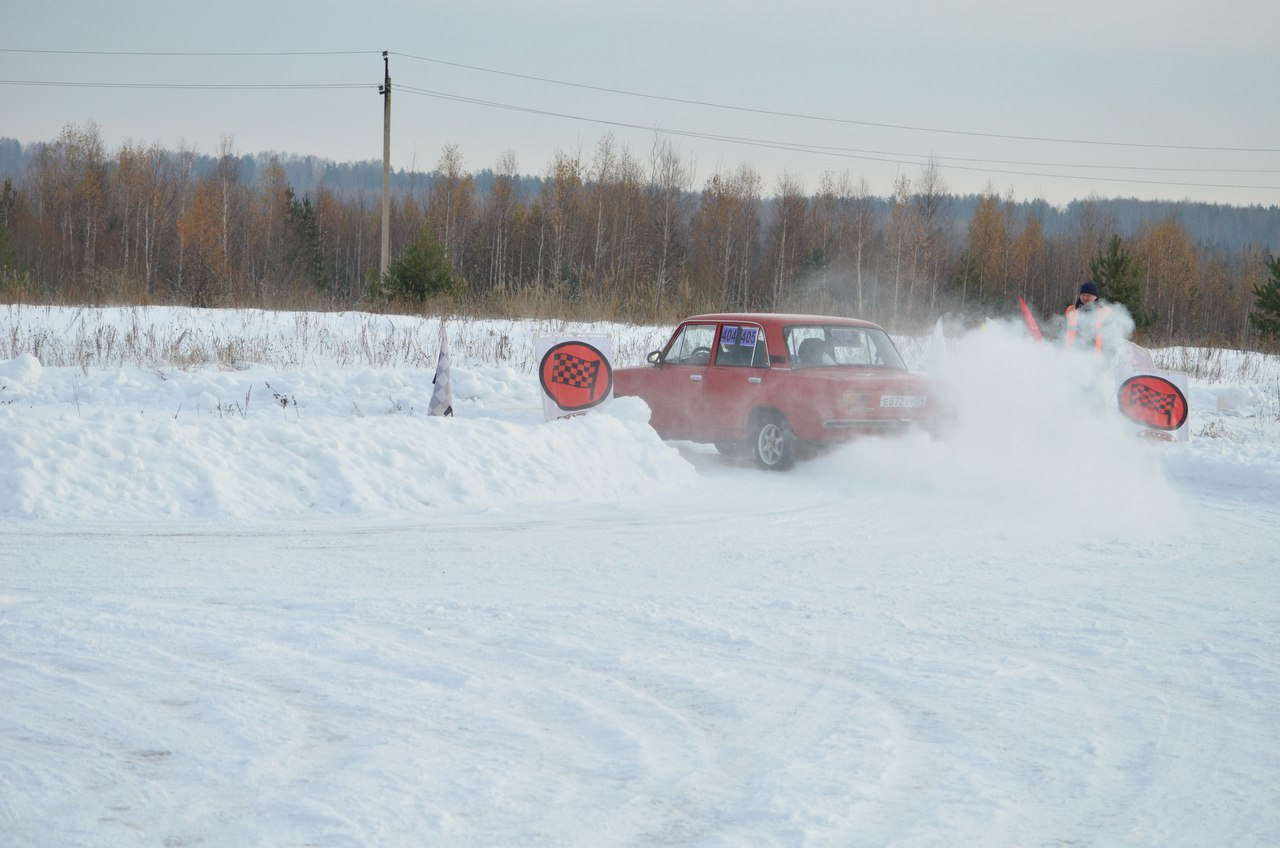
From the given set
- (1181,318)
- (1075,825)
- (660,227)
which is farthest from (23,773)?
(1181,318)

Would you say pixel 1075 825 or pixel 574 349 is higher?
pixel 574 349

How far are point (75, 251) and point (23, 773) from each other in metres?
80.0

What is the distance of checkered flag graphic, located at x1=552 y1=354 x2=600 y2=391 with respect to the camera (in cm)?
1249

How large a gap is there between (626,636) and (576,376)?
742 centimetres

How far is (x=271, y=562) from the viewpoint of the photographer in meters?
6.78

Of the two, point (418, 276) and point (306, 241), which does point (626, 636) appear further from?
point (306, 241)

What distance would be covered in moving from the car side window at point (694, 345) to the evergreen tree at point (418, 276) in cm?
1896

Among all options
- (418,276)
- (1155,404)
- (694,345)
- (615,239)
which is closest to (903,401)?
(694,345)

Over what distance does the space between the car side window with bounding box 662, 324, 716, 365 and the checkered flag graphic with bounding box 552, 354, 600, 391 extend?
3.14ft

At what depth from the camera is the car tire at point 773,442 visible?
1165 centimetres

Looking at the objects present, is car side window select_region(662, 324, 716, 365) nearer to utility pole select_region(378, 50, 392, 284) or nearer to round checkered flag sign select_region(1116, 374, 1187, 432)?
round checkered flag sign select_region(1116, 374, 1187, 432)

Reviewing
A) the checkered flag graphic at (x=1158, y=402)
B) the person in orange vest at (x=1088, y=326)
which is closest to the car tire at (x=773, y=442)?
the checkered flag graphic at (x=1158, y=402)

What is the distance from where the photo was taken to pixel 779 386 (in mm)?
11664

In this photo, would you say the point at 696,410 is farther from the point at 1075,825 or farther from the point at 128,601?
the point at 1075,825
